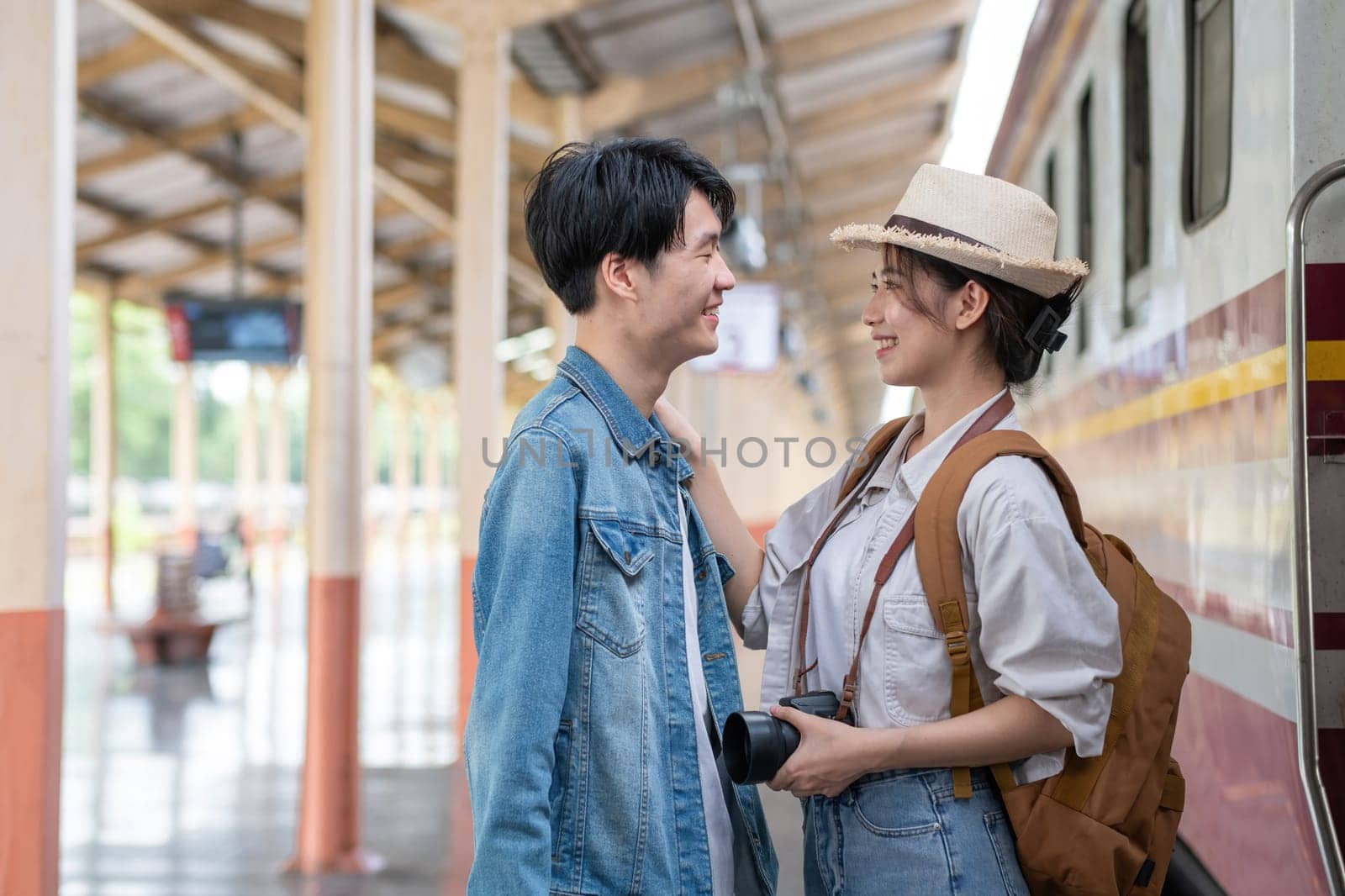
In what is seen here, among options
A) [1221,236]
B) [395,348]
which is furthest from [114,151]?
[1221,236]

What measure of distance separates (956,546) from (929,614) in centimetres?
11

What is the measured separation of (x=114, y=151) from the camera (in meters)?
15.1

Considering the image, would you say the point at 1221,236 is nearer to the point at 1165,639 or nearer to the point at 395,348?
the point at 1165,639

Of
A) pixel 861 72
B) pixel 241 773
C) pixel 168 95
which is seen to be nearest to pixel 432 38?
pixel 168 95

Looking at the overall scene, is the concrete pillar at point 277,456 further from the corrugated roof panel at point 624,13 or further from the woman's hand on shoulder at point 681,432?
the woman's hand on shoulder at point 681,432

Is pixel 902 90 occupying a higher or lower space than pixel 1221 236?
higher

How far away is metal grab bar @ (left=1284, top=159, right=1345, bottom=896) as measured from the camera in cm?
229

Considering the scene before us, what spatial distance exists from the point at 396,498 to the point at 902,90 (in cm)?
2065

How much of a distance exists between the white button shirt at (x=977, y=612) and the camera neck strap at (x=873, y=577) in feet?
0.03

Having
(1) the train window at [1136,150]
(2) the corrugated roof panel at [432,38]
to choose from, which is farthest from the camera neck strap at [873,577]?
(2) the corrugated roof panel at [432,38]

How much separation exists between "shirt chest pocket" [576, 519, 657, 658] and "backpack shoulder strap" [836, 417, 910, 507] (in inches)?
Answer: 20.2

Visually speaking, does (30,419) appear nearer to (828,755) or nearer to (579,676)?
(579,676)

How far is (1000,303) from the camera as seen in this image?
209 centimetres

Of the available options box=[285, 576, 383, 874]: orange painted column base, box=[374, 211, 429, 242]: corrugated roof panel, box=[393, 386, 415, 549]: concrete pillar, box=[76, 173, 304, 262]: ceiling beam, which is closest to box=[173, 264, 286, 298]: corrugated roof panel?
box=[374, 211, 429, 242]: corrugated roof panel
